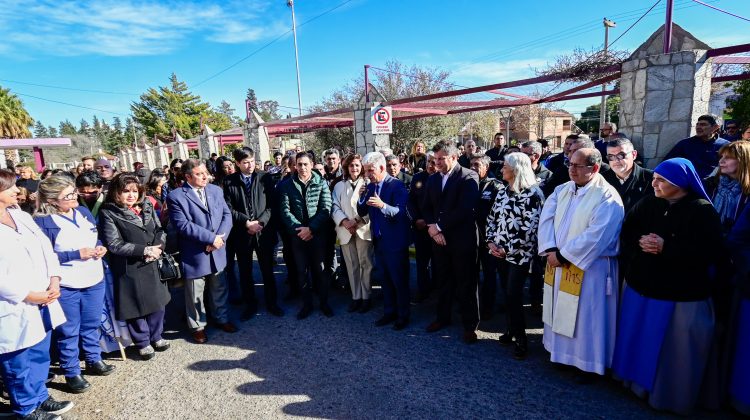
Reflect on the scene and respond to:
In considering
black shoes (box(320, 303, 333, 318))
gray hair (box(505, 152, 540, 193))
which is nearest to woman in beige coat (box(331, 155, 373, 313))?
black shoes (box(320, 303, 333, 318))

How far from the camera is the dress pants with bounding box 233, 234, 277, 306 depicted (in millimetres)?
4688

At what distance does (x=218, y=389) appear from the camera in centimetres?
320

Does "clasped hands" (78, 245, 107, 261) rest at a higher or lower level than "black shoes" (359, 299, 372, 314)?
higher

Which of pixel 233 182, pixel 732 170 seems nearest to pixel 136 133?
pixel 233 182

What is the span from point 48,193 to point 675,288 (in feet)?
15.5

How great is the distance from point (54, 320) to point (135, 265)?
2.52ft

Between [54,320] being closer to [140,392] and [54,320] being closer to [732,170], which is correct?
[140,392]

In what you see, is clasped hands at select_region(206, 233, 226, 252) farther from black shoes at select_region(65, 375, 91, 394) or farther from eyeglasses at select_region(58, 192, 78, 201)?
black shoes at select_region(65, 375, 91, 394)

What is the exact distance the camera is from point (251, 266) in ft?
15.6

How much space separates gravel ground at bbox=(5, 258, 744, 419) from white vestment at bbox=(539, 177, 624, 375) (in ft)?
0.86

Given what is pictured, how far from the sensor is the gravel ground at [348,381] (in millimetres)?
2797

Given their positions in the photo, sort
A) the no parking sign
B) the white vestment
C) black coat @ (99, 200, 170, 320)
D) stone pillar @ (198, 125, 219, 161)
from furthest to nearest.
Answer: stone pillar @ (198, 125, 219, 161) → the no parking sign → black coat @ (99, 200, 170, 320) → the white vestment

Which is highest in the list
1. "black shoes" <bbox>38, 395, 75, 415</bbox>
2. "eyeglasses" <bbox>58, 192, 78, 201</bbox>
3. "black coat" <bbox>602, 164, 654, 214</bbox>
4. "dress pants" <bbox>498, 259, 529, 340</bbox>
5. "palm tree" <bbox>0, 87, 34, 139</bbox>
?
"palm tree" <bbox>0, 87, 34, 139</bbox>

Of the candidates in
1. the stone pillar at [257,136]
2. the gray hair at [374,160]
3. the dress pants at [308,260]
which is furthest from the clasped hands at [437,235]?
the stone pillar at [257,136]
